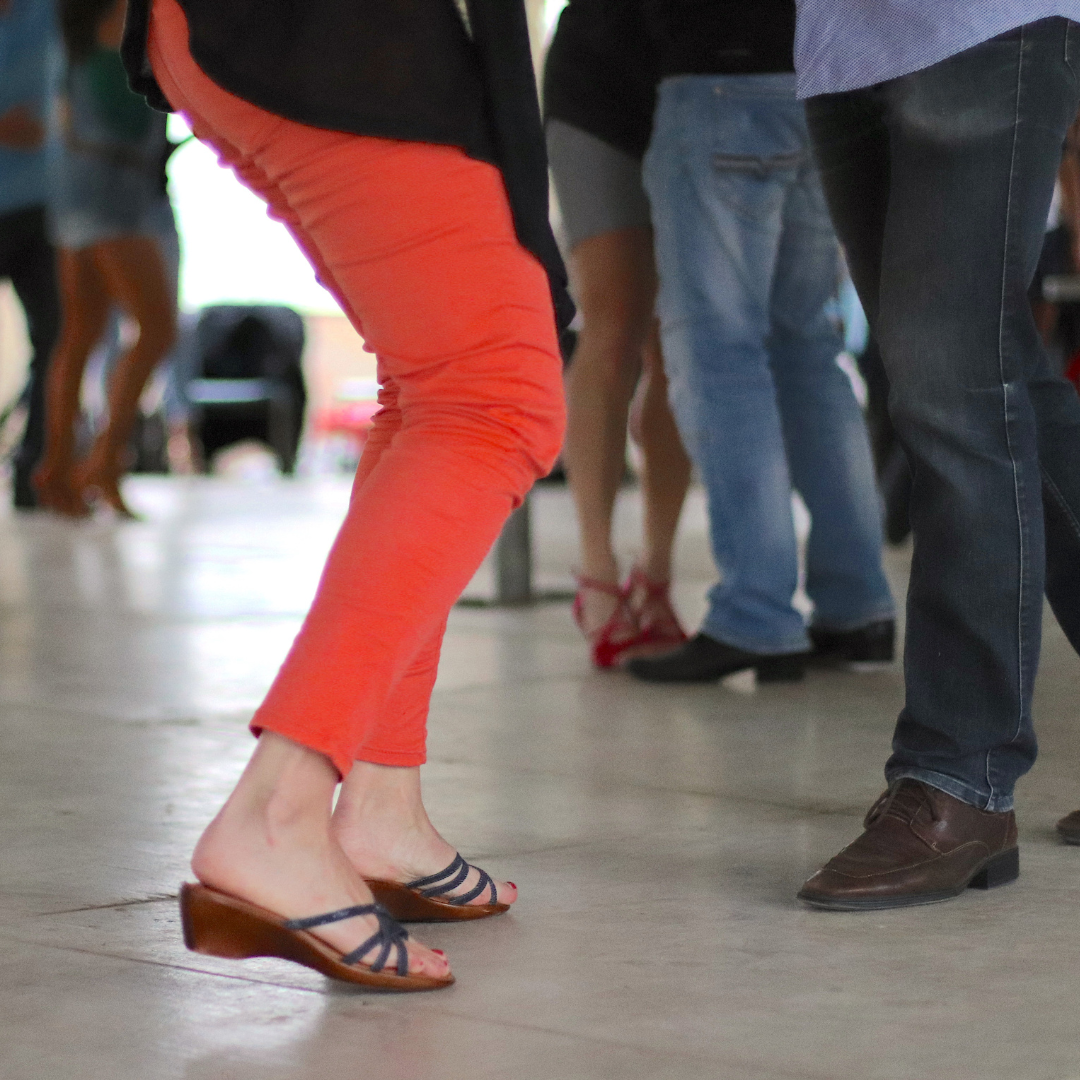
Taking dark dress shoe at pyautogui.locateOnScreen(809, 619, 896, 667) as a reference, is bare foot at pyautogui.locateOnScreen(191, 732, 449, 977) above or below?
above

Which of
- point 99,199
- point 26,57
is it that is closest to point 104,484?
point 99,199

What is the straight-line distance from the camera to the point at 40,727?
229 centimetres

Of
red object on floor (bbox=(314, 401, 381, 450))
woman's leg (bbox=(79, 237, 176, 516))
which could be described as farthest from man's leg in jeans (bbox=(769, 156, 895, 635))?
red object on floor (bbox=(314, 401, 381, 450))

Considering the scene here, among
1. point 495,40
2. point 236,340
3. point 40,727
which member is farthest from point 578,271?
point 236,340

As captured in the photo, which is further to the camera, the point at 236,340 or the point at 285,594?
the point at 236,340

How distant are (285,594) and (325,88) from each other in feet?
8.75

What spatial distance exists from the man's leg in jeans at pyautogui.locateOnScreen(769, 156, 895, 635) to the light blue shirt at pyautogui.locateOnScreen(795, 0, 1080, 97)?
1.17 meters

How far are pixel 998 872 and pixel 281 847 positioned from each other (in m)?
0.64

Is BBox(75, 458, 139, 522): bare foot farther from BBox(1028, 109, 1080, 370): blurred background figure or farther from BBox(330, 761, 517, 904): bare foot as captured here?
BBox(330, 761, 517, 904): bare foot

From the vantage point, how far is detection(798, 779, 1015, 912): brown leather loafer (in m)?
1.44

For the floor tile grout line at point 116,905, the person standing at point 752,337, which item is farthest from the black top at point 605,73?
the floor tile grout line at point 116,905

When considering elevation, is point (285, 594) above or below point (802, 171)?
below

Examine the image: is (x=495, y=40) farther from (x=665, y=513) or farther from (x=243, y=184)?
(x=665, y=513)

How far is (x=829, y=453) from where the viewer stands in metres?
2.77
